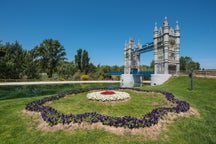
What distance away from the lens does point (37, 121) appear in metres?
7.18

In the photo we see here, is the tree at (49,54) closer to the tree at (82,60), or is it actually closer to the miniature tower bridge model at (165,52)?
the tree at (82,60)

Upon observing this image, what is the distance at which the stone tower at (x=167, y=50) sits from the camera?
27906 mm

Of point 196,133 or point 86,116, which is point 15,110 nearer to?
point 86,116

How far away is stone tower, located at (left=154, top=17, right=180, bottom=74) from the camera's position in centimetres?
2791

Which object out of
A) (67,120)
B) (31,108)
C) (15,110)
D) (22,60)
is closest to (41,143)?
(67,120)

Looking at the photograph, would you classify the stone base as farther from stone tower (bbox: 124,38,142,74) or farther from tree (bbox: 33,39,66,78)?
A: tree (bbox: 33,39,66,78)

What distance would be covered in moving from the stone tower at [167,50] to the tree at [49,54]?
4227 cm

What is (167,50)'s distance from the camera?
27.9m

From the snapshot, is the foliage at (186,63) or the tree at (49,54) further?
the foliage at (186,63)

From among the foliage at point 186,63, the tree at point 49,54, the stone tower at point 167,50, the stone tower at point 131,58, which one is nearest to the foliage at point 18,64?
the tree at point 49,54

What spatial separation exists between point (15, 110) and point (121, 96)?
771 centimetres

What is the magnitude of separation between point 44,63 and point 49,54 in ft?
15.0

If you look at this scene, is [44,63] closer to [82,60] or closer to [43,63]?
[43,63]

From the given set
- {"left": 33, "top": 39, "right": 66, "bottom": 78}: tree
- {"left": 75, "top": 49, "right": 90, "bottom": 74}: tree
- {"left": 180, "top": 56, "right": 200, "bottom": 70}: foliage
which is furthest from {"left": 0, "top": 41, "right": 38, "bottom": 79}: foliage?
{"left": 180, "top": 56, "right": 200, "bottom": 70}: foliage
